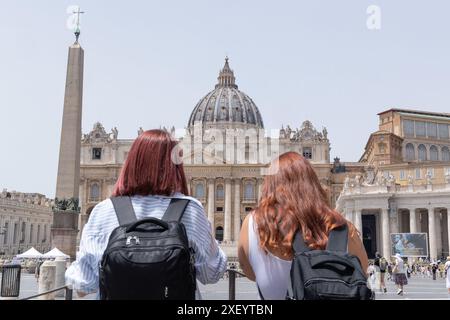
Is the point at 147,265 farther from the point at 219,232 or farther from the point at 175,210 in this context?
the point at 219,232

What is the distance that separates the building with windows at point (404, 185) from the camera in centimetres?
4684

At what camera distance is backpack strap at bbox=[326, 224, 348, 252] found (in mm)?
2938

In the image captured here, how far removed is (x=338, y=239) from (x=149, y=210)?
1.08m

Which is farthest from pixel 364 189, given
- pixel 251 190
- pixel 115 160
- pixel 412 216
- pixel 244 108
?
pixel 244 108

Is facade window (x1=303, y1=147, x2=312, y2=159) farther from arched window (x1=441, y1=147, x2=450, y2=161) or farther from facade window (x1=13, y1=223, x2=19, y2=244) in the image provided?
facade window (x1=13, y1=223, x2=19, y2=244)

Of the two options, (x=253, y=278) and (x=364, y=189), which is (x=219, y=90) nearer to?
(x=364, y=189)

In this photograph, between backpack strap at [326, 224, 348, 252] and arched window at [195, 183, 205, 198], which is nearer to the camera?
backpack strap at [326, 224, 348, 252]

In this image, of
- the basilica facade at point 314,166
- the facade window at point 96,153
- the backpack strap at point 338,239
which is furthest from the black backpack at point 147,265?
the facade window at point 96,153

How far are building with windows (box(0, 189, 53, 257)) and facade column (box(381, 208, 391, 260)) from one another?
3767 centimetres

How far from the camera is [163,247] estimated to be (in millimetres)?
2758

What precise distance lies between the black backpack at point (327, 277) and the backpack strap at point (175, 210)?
27.2 inches

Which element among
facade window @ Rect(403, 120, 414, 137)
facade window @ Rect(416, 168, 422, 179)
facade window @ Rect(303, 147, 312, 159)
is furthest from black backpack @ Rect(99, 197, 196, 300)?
facade window @ Rect(303, 147, 312, 159)

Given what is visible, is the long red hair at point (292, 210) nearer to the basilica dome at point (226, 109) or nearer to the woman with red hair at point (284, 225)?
the woman with red hair at point (284, 225)
